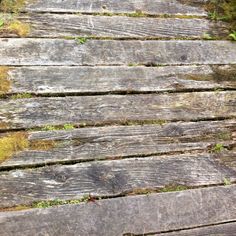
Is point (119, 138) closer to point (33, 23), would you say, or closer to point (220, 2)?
point (33, 23)

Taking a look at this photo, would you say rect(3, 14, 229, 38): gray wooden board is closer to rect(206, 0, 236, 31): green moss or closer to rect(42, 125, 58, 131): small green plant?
rect(206, 0, 236, 31): green moss

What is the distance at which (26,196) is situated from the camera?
8.65ft

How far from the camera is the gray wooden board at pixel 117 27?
3695mm

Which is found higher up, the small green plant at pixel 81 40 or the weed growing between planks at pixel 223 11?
the weed growing between planks at pixel 223 11

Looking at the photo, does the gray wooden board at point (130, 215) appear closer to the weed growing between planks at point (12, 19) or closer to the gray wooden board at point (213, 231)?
the gray wooden board at point (213, 231)

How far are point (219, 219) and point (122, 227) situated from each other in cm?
58

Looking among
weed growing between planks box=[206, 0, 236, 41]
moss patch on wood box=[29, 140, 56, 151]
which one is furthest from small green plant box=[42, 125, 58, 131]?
weed growing between planks box=[206, 0, 236, 41]

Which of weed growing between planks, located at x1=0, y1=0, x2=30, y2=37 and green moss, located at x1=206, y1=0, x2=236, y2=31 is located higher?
green moss, located at x1=206, y1=0, x2=236, y2=31

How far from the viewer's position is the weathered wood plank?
3061 mm

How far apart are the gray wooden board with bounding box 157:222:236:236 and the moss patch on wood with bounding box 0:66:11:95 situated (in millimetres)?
1417

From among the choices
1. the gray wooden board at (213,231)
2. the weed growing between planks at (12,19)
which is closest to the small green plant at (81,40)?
the weed growing between planks at (12,19)

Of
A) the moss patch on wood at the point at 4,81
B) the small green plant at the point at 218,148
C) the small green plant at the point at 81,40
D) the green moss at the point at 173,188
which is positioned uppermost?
the small green plant at the point at 81,40

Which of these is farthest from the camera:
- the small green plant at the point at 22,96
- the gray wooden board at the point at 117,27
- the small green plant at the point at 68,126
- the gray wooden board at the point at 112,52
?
the gray wooden board at the point at 117,27

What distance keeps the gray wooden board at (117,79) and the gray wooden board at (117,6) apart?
691mm
